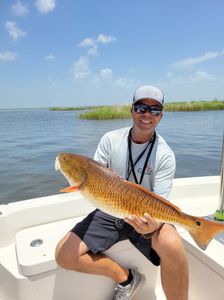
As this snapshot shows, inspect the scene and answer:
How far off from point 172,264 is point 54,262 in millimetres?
906

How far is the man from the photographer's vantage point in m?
2.00

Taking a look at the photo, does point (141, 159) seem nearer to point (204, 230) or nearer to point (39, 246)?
point (204, 230)

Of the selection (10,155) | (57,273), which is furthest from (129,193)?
(10,155)

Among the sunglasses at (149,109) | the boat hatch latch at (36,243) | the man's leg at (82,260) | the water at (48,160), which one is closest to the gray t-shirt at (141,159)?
the sunglasses at (149,109)

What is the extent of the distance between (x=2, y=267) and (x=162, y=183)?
1.52m

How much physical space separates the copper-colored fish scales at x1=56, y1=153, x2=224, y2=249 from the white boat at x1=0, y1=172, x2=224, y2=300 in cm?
48

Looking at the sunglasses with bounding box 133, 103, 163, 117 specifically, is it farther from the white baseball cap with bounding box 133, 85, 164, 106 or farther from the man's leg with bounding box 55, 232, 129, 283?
the man's leg with bounding box 55, 232, 129, 283

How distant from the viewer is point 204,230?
1.77 m

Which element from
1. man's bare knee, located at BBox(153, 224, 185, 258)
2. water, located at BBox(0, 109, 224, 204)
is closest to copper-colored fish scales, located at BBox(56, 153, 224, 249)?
man's bare knee, located at BBox(153, 224, 185, 258)

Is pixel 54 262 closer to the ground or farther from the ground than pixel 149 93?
closer to the ground

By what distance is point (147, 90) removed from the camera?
2.31m

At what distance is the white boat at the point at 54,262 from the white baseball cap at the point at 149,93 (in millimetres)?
1215

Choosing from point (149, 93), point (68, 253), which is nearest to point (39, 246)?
point (68, 253)

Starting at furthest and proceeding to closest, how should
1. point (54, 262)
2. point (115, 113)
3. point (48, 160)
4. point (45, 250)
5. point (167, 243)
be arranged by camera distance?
point (115, 113) < point (48, 160) < point (45, 250) < point (54, 262) < point (167, 243)
